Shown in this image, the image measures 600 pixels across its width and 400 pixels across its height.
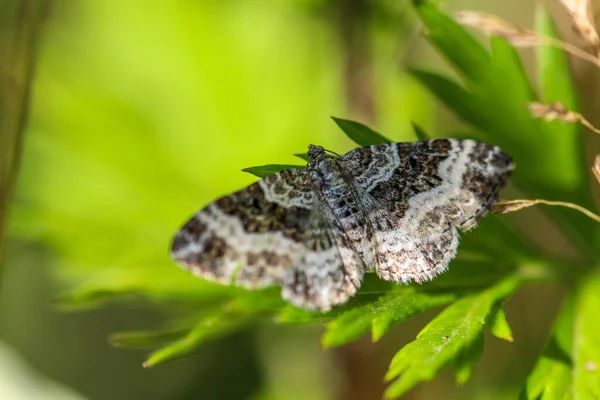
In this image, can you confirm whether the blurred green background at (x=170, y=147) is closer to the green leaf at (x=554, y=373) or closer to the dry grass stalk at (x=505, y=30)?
the green leaf at (x=554, y=373)

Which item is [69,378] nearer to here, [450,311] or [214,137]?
[214,137]

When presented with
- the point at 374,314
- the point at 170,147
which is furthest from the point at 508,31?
the point at 170,147

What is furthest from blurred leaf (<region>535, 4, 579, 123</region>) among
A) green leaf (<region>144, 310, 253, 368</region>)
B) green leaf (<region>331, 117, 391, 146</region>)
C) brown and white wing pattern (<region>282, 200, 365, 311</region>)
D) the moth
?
green leaf (<region>144, 310, 253, 368</region>)

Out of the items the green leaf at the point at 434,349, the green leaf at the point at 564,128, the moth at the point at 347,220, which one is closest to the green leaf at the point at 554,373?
the green leaf at the point at 434,349

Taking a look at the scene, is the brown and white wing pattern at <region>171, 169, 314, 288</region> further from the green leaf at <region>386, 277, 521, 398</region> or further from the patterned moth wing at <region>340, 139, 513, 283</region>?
the green leaf at <region>386, 277, 521, 398</region>

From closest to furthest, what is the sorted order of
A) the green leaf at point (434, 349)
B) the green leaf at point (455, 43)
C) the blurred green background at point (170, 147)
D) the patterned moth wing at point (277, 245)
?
the green leaf at point (434, 349)
the patterned moth wing at point (277, 245)
the green leaf at point (455, 43)
the blurred green background at point (170, 147)

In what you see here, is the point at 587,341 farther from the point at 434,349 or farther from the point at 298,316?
the point at 298,316

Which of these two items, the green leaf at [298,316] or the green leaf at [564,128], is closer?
the green leaf at [298,316]
